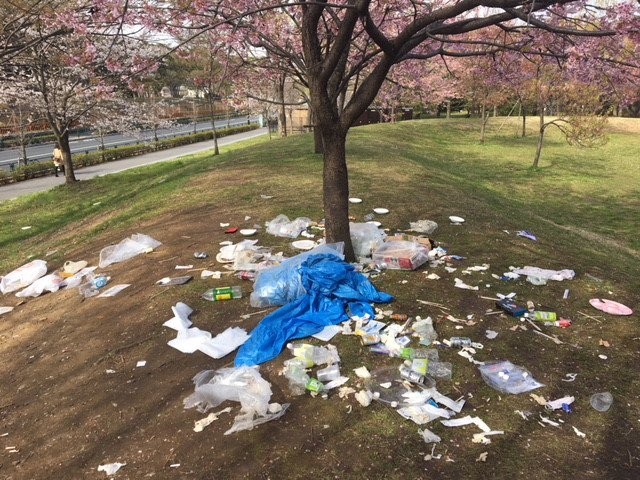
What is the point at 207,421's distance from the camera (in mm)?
3248

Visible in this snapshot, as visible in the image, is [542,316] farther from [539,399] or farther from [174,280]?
[174,280]

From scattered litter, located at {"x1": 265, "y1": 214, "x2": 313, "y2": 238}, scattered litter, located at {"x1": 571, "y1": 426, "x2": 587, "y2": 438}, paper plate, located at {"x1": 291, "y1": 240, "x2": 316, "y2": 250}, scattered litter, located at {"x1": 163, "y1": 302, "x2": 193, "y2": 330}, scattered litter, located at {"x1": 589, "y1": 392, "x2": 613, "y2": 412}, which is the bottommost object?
scattered litter, located at {"x1": 571, "y1": 426, "x2": 587, "y2": 438}

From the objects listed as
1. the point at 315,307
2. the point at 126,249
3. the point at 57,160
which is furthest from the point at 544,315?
the point at 57,160

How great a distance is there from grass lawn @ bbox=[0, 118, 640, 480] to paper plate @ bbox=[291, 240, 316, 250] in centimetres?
24

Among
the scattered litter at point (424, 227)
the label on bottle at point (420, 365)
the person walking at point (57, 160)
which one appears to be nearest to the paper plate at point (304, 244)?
the scattered litter at point (424, 227)

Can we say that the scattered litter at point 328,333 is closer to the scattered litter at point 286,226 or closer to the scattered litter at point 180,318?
the scattered litter at point 180,318

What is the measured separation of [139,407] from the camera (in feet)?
11.5

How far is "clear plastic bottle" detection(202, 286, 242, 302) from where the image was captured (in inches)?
197

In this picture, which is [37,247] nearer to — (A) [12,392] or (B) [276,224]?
(B) [276,224]

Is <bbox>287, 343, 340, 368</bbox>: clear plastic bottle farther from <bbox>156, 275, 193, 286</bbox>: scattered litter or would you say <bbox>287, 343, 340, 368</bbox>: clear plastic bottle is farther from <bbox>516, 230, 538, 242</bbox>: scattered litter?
<bbox>516, 230, 538, 242</bbox>: scattered litter

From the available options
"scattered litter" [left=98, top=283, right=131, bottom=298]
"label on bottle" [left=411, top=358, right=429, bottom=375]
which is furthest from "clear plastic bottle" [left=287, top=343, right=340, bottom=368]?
"scattered litter" [left=98, top=283, right=131, bottom=298]

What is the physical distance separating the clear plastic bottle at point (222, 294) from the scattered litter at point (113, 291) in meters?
1.27

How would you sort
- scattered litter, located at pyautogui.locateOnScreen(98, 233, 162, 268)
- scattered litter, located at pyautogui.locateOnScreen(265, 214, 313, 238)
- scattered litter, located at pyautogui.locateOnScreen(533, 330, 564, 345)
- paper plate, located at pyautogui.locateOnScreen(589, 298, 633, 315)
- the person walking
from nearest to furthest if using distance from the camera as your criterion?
scattered litter, located at pyautogui.locateOnScreen(533, 330, 564, 345)
paper plate, located at pyautogui.locateOnScreen(589, 298, 633, 315)
scattered litter, located at pyautogui.locateOnScreen(98, 233, 162, 268)
scattered litter, located at pyautogui.locateOnScreen(265, 214, 313, 238)
the person walking

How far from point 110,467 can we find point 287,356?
1.55 metres
